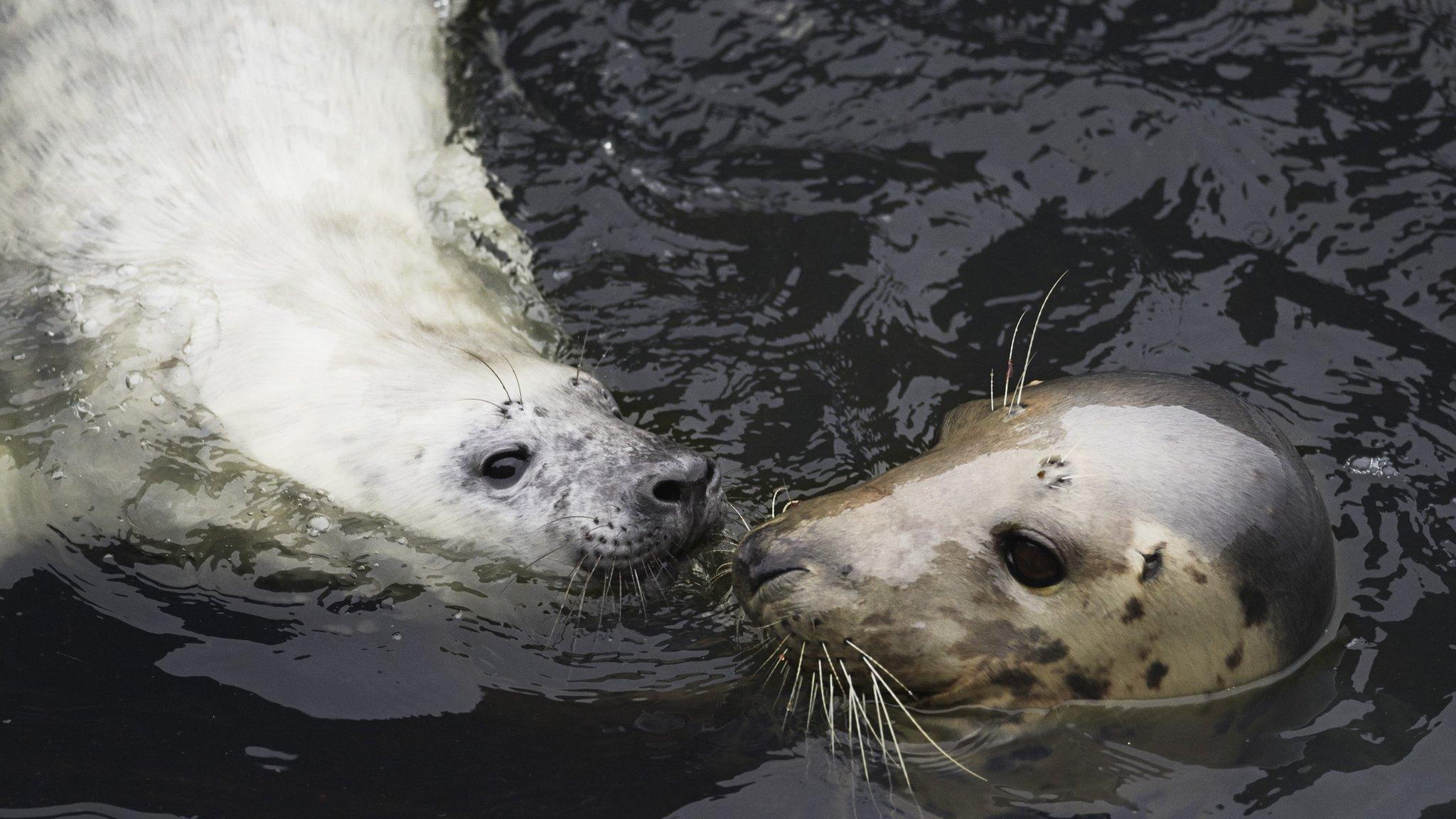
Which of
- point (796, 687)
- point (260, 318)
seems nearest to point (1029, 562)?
point (796, 687)

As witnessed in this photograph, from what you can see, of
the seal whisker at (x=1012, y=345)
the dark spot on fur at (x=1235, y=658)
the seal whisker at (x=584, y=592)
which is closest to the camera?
the dark spot on fur at (x=1235, y=658)

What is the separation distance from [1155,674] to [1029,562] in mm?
389

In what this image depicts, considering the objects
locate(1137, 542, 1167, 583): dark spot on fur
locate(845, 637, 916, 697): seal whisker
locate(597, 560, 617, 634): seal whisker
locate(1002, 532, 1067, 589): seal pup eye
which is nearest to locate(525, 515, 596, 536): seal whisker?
locate(597, 560, 617, 634): seal whisker

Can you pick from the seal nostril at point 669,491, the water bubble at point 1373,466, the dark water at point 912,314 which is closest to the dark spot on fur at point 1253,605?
the dark water at point 912,314

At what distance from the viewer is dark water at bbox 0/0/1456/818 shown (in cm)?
314

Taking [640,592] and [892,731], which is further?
[640,592]

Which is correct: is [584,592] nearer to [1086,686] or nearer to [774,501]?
[774,501]

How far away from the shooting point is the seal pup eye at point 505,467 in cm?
339

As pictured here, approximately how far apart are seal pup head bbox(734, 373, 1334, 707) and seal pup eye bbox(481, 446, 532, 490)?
25.1 inches

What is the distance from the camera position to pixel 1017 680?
307cm

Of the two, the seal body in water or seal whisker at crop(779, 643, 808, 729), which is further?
the seal body in water

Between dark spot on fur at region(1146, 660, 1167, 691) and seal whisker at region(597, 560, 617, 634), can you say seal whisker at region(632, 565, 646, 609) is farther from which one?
dark spot on fur at region(1146, 660, 1167, 691)

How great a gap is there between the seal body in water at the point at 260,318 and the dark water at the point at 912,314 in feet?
1.23

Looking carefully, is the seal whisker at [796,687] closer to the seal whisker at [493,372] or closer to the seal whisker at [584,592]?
the seal whisker at [584,592]
